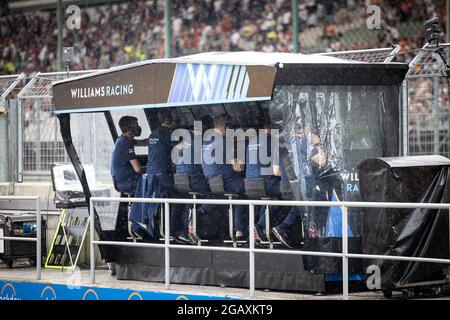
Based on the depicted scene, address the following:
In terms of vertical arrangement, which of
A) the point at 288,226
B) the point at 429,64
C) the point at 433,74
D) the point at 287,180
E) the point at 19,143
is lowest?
the point at 288,226

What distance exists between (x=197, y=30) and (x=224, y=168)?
8109 mm

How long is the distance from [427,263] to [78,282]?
12.6 feet

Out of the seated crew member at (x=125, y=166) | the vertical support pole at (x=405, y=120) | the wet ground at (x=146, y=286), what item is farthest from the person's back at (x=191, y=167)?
the vertical support pole at (x=405, y=120)

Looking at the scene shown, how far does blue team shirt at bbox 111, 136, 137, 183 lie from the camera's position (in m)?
11.1

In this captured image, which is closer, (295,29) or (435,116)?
(435,116)

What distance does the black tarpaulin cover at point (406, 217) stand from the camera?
8484 mm

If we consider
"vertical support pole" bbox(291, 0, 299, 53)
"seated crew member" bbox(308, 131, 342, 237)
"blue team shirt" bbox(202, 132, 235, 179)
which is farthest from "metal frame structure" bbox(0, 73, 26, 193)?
"seated crew member" bbox(308, 131, 342, 237)

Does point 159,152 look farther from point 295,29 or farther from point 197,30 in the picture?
point 197,30

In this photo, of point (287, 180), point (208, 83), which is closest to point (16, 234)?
point (208, 83)

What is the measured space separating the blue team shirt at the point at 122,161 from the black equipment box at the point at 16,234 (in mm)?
2223

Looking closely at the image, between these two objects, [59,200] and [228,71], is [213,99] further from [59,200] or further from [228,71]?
[59,200]

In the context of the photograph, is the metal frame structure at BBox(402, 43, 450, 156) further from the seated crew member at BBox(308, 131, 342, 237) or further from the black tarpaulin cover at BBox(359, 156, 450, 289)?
the black tarpaulin cover at BBox(359, 156, 450, 289)

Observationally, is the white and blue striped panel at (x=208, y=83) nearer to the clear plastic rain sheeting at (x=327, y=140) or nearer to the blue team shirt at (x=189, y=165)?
the clear plastic rain sheeting at (x=327, y=140)

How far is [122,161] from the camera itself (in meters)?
11.1
